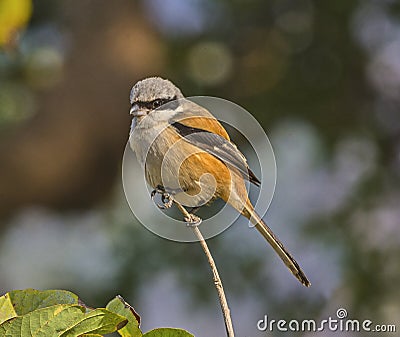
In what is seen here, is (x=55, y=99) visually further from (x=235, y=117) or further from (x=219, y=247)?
(x=235, y=117)

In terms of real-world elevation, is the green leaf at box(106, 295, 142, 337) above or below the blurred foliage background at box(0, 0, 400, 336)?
above

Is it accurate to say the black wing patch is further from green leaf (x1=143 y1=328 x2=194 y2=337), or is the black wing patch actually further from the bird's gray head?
green leaf (x1=143 y1=328 x2=194 y2=337)

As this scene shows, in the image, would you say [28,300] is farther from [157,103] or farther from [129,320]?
[157,103]

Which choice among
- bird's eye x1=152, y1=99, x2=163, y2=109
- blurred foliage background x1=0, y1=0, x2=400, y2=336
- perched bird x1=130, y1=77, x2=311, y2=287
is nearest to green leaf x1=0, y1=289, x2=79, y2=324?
perched bird x1=130, y1=77, x2=311, y2=287

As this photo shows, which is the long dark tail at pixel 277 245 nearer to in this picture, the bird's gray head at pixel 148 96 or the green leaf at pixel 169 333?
the bird's gray head at pixel 148 96

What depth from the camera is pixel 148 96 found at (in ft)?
5.15

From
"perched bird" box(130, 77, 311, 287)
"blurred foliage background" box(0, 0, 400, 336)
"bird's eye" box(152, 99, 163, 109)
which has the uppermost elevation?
"bird's eye" box(152, 99, 163, 109)

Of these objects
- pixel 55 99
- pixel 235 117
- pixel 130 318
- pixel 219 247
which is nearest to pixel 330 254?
pixel 219 247

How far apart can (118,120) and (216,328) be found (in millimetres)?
1125

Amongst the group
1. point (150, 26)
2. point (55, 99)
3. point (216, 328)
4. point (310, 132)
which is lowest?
point (216, 328)

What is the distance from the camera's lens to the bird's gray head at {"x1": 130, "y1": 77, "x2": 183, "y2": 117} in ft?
5.13

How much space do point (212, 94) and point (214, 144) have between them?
6.79ft

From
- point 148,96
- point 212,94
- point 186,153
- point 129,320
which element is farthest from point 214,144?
point 212,94

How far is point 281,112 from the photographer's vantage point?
12.2 feet
